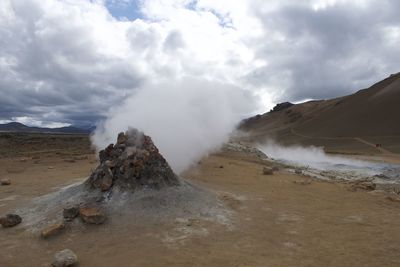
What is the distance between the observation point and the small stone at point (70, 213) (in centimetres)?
869

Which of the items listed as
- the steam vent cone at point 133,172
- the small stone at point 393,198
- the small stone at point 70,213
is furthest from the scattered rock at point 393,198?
the small stone at point 70,213

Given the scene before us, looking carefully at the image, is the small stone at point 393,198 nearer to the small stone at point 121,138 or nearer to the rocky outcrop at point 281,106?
the small stone at point 121,138

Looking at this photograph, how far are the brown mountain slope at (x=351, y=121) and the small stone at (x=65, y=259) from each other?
41586mm

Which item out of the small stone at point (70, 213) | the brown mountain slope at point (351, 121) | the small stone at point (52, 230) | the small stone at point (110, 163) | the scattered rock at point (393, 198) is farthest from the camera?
the brown mountain slope at point (351, 121)

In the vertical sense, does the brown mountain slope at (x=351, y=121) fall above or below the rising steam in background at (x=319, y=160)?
above

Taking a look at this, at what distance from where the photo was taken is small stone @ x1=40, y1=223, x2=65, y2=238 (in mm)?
8039

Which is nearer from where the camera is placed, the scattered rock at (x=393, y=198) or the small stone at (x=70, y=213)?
the small stone at (x=70, y=213)

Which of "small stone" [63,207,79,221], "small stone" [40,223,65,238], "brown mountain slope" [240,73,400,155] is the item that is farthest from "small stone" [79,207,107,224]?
"brown mountain slope" [240,73,400,155]

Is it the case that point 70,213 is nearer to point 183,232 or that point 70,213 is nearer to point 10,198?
point 183,232

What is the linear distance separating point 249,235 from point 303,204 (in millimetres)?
3289

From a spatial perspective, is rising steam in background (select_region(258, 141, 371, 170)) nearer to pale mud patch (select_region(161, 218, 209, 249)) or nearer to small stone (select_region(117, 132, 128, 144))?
small stone (select_region(117, 132, 128, 144))

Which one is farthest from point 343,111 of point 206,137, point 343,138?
point 206,137

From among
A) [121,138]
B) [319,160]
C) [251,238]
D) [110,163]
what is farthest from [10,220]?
[319,160]

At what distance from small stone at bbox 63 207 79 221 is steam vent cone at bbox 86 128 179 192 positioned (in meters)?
1.19
